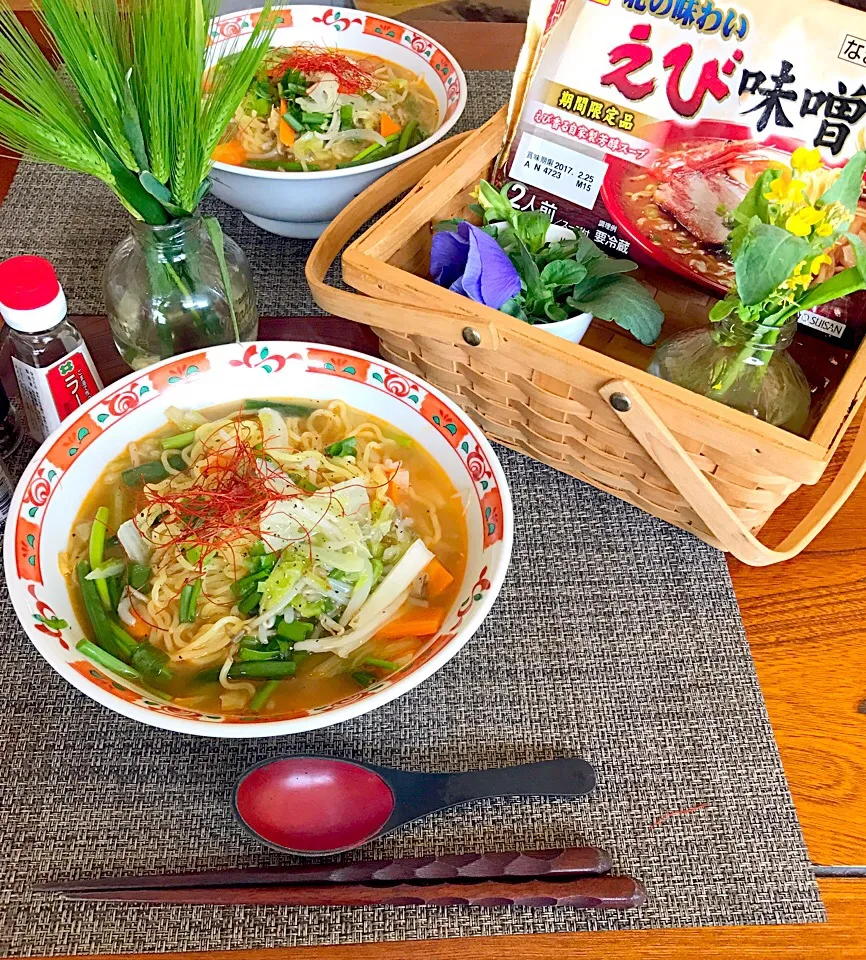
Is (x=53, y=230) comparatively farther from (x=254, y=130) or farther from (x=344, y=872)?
(x=344, y=872)

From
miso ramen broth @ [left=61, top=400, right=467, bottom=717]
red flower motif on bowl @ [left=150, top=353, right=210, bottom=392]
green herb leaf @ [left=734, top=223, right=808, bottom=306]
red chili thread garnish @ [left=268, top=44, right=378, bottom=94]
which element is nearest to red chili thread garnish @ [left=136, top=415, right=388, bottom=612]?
miso ramen broth @ [left=61, top=400, right=467, bottom=717]

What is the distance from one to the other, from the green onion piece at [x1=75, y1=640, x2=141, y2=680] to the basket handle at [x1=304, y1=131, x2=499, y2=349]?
19.8 inches

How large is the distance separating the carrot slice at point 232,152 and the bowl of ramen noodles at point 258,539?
1.73 feet

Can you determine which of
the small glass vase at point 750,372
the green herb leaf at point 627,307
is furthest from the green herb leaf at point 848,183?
the green herb leaf at point 627,307

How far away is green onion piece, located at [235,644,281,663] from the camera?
2.92 feet

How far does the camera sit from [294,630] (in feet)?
2.98

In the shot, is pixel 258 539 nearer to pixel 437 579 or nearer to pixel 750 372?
pixel 437 579

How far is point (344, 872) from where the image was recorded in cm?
79

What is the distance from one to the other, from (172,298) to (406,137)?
621 millimetres

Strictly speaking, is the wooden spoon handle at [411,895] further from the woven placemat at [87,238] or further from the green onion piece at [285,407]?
the woven placemat at [87,238]

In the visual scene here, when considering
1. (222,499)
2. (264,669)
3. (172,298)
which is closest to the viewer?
(264,669)

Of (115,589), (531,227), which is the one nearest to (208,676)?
(115,589)

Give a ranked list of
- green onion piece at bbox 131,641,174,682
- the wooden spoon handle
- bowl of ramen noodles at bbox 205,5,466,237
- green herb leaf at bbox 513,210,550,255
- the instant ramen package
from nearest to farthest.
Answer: the wooden spoon handle < green onion piece at bbox 131,641,174,682 < the instant ramen package < green herb leaf at bbox 513,210,550,255 < bowl of ramen noodles at bbox 205,5,466,237

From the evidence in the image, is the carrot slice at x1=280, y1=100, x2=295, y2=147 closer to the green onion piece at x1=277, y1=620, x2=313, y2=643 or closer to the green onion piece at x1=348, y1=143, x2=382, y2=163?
the green onion piece at x1=348, y1=143, x2=382, y2=163
